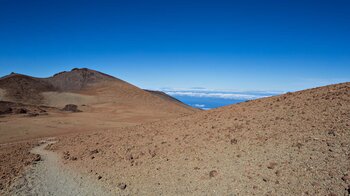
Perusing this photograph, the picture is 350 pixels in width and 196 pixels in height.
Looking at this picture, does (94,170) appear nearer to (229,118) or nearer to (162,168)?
(162,168)

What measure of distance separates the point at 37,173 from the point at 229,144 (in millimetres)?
7607

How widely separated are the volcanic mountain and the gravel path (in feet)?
109

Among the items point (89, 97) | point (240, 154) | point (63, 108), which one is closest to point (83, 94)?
point (89, 97)

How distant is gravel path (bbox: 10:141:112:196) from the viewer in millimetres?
7907

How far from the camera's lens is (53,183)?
28.4 feet

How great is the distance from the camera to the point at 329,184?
591cm

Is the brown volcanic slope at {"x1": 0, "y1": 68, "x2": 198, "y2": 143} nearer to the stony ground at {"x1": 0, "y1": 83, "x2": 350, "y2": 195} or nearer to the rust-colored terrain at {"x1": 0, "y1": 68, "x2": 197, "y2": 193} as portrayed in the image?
the rust-colored terrain at {"x1": 0, "y1": 68, "x2": 197, "y2": 193}

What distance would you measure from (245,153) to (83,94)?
53.3m

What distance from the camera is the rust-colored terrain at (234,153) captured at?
21.9 feet

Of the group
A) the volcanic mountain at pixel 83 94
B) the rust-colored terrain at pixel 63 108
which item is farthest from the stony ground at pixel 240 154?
the volcanic mountain at pixel 83 94

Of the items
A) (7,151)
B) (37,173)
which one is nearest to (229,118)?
(37,173)

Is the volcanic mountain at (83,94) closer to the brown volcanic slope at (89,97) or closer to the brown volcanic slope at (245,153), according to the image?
the brown volcanic slope at (89,97)

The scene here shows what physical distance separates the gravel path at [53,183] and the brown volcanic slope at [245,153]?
1.68 feet

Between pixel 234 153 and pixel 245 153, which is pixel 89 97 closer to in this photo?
pixel 234 153
